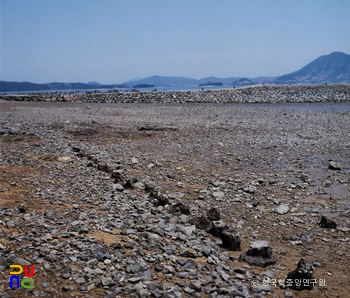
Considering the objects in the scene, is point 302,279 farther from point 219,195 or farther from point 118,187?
point 118,187

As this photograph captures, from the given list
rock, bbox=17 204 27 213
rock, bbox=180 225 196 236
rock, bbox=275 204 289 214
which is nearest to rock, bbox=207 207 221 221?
rock, bbox=180 225 196 236

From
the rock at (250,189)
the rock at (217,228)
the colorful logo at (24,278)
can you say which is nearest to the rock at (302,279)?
the rock at (217,228)

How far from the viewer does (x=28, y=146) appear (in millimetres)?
12648

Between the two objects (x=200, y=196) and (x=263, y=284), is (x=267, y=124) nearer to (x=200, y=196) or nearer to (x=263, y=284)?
(x=200, y=196)

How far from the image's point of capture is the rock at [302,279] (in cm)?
487

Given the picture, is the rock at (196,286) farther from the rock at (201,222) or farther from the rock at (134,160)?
the rock at (134,160)

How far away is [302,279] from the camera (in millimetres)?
4910

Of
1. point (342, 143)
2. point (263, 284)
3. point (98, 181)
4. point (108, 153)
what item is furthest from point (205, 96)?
point (263, 284)

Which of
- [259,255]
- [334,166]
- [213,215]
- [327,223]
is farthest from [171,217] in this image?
[334,166]

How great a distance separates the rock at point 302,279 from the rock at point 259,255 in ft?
1.84

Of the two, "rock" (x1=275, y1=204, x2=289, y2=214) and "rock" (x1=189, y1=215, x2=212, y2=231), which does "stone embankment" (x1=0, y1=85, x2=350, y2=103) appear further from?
"rock" (x1=189, y1=215, x2=212, y2=231)

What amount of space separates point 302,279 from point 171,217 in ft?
9.04

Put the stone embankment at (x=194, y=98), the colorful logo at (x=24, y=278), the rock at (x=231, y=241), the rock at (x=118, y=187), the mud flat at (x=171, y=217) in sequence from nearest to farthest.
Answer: the colorful logo at (x=24, y=278)
the mud flat at (x=171, y=217)
the rock at (x=231, y=241)
the rock at (x=118, y=187)
the stone embankment at (x=194, y=98)

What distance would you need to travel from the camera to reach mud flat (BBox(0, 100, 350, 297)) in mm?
4715
